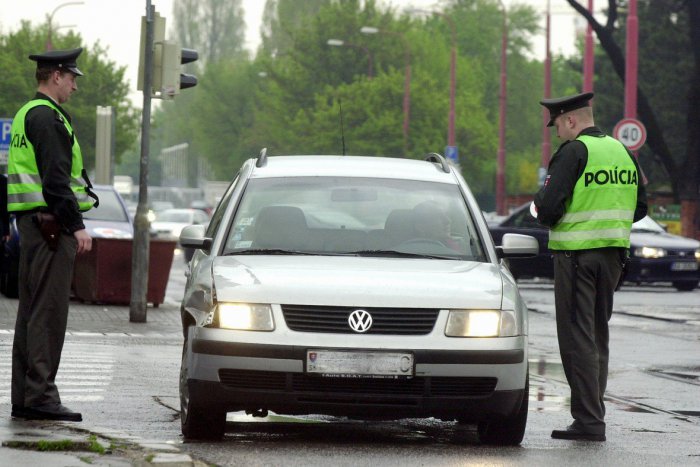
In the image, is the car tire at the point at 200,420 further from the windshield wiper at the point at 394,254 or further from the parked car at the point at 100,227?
the parked car at the point at 100,227

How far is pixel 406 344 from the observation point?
8117mm

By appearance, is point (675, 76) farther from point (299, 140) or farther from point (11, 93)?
point (11, 93)

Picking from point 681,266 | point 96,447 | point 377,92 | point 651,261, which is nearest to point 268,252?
point 96,447

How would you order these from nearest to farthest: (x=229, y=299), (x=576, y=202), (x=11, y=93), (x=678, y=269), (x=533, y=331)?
(x=229, y=299)
(x=576, y=202)
(x=533, y=331)
(x=678, y=269)
(x=11, y=93)

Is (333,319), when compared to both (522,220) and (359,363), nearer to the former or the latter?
(359,363)

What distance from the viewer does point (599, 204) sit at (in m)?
9.32

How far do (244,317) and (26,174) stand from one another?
5.21 feet

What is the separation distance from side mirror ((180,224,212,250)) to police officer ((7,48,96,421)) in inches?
23.0

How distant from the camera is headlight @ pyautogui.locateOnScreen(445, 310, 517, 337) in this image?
27.0 ft

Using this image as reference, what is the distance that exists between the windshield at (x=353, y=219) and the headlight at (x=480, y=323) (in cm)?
80

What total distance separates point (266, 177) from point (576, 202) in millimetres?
1732

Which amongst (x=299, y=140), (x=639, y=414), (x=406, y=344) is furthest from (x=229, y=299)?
(x=299, y=140)

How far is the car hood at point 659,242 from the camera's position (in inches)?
1134

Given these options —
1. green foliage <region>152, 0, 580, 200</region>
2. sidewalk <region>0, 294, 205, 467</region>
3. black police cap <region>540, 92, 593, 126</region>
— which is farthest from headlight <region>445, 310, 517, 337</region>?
green foliage <region>152, 0, 580, 200</region>
